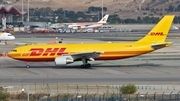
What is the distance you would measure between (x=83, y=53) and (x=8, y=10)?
119 metres

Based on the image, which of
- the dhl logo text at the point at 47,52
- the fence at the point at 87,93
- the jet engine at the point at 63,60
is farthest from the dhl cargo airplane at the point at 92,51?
the fence at the point at 87,93

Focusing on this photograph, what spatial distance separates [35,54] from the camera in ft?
235

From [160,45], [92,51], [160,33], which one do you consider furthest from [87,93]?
[160,33]

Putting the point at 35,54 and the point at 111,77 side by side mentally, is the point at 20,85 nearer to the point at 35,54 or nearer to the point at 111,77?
the point at 111,77

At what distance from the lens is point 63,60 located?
229 ft

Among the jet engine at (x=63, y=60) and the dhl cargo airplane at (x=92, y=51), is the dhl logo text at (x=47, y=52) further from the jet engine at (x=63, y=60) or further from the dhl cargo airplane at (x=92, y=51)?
the jet engine at (x=63, y=60)

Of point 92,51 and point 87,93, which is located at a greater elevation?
point 92,51

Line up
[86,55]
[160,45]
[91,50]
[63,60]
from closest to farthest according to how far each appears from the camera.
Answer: [63,60] < [160,45] < [86,55] < [91,50]

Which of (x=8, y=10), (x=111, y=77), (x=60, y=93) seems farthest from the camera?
(x=8, y=10)

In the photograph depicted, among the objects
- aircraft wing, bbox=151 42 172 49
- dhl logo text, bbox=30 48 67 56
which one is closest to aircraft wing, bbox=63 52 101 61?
dhl logo text, bbox=30 48 67 56

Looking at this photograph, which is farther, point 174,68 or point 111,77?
point 174,68

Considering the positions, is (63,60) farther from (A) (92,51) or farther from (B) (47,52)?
(A) (92,51)

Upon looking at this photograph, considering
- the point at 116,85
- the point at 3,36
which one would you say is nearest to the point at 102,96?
the point at 116,85

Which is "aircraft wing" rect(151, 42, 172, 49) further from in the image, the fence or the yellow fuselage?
the fence
